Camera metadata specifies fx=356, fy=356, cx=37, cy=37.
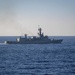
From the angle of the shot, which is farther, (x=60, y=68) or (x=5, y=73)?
(x=60, y=68)

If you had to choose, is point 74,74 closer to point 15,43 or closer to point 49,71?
point 49,71

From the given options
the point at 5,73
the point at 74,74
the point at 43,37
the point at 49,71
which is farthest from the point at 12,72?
the point at 43,37

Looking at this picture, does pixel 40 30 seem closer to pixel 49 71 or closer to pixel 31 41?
pixel 31 41

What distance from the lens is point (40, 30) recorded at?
7224 inches

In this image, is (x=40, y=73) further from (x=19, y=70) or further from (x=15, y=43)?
(x=15, y=43)

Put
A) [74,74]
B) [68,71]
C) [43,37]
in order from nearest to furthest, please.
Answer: [74,74] → [68,71] → [43,37]

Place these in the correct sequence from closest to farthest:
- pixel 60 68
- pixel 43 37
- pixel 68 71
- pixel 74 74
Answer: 1. pixel 74 74
2. pixel 68 71
3. pixel 60 68
4. pixel 43 37

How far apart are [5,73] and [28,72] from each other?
400 centimetres

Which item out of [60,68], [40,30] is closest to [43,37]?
[40,30]

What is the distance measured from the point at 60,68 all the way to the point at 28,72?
7.86 meters

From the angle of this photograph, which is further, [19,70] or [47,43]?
[47,43]

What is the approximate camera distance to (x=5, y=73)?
196 feet

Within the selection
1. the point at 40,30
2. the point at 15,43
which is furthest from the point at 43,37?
the point at 15,43

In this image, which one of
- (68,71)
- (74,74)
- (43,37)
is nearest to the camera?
(74,74)
